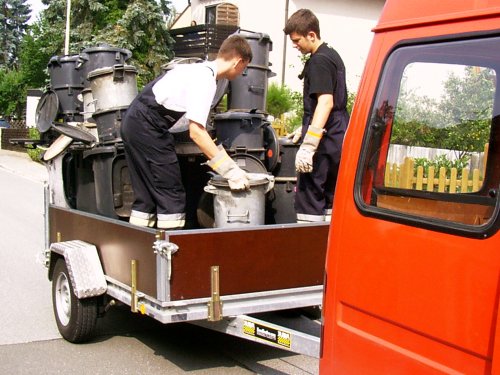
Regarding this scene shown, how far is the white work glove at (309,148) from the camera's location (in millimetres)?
3965

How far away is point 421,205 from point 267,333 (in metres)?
1.48

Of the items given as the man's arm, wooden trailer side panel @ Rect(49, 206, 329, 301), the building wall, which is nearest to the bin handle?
wooden trailer side panel @ Rect(49, 206, 329, 301)

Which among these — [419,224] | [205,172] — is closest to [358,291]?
[419,224]

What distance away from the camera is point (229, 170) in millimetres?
4074

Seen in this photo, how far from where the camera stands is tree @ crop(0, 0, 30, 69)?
75438 mm

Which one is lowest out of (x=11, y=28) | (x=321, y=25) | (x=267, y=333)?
(x=267, y=333)

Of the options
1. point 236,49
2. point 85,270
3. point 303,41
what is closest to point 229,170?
point 236,49

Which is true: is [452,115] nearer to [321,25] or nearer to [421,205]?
[421,205]

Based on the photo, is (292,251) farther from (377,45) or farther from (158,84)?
(377,45)

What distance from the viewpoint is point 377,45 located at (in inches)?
96.6

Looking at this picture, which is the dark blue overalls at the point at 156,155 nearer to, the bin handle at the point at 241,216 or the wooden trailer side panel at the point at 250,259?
the bin handle at the point at 241,216

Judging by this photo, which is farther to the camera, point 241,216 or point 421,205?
point 241,216

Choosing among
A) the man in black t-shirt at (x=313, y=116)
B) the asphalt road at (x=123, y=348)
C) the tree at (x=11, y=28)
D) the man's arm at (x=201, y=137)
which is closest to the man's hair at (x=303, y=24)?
the man in black t-shirt at (x=313, y=116)

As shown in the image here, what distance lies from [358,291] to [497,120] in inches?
31.9
